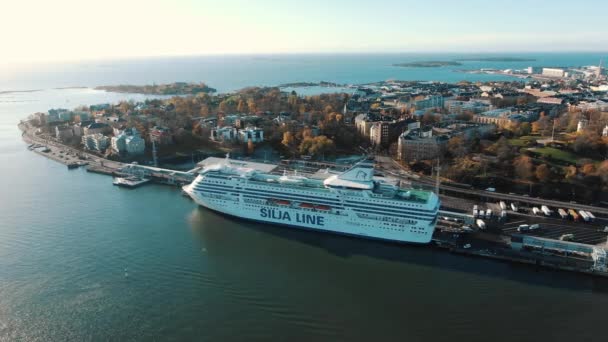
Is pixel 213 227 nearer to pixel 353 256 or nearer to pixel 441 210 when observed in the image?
pixel 353 256

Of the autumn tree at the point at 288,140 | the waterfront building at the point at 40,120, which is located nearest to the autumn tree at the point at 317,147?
the autumn tree at the point at 288,140

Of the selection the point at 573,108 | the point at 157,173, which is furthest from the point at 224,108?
Answer: the point at 573,108

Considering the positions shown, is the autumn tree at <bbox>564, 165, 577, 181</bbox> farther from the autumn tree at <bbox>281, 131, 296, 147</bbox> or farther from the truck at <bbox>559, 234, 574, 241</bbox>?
the autumn tree at <bbox>281, 131, 296, 147</bbox>

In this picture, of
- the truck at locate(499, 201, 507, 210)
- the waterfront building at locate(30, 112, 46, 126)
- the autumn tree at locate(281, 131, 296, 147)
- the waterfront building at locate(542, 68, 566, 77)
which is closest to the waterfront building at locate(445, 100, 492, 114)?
the autumn tree at locate(281, 131, 296, 147)

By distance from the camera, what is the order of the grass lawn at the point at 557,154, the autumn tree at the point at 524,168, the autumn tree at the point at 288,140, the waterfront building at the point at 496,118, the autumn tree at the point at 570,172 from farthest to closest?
1. the waterfront building at the point at 496,118
2. the autumn tree at the point at 288,140
3. the grass lawn at the point at 557,154
4. the autumn tree at the point at 524,168
5. the autumn tree at the point at 570,172

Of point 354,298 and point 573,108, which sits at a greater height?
point 573,108

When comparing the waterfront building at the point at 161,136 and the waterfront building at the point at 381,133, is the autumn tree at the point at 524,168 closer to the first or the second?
the waterfront building at the point at 381,133
